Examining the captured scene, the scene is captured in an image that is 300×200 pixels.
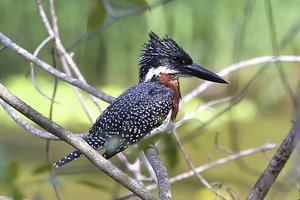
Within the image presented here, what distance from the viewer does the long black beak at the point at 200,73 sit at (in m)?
2.24

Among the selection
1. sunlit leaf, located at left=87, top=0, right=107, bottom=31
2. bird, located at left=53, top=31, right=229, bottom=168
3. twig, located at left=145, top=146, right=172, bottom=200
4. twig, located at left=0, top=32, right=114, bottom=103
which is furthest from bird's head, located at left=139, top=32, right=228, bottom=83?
sunlit leaf, located at left=87, top=0, right=107, bottom=31

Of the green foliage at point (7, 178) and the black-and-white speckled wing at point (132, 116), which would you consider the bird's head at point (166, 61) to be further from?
the green foliage at point (7, 178)

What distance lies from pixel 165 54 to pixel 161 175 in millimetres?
888

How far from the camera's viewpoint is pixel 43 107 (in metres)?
4.84

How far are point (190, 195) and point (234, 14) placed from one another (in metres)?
1.43

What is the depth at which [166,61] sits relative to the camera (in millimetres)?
2365

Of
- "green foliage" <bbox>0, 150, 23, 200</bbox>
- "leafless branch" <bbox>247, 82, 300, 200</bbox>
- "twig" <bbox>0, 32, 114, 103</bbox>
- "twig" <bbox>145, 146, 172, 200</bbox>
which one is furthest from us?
"twig" <bbox>0, 32, 114, 103</bbox>

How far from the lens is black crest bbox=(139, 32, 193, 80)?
2.34m

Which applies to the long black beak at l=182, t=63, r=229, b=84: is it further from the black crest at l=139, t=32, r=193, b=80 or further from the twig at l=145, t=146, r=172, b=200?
the twig at l=145, t=146, r=172, b=200

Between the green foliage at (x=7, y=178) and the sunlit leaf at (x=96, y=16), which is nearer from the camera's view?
the green foliage at (x=7, y=178)

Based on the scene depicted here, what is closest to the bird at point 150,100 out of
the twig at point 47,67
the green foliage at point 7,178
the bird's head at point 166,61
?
the bird's head at point 166,61

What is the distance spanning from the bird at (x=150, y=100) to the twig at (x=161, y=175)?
0.70 ft

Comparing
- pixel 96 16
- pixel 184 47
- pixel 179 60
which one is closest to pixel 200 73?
pixel 179 60

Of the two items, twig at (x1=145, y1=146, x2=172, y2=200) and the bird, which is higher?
the bird
